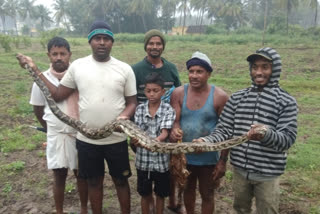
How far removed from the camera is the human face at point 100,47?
3.37 metres

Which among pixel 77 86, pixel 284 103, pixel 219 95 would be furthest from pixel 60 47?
pixel 284 103

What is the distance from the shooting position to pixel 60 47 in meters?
3.61

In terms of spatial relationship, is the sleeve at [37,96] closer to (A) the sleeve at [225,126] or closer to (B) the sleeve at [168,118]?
(B) the sleeve at [168,118]

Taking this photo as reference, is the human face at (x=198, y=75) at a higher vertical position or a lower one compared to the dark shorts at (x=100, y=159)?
higher

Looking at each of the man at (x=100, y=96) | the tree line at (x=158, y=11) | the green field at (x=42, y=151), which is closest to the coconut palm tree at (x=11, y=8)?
the tree line at (x=158, y=11)

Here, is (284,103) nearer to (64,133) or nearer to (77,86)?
(77,86)

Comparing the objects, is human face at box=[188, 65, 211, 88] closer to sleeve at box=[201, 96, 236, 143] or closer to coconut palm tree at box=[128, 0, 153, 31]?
sleeve at box=[201, 96, 236, 143]

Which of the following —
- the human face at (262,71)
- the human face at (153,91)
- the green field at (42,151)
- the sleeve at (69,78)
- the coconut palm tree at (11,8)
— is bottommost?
the green field at (42,151)

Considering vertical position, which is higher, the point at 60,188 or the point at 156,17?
the point at 156,17

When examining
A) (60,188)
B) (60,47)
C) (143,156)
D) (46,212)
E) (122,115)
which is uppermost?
(60,47)

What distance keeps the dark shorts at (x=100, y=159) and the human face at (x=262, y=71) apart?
6.04 feet

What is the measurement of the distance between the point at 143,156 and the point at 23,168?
3371 mm

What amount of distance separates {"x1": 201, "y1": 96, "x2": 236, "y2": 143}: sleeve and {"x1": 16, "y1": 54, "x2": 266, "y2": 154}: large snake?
0.12m

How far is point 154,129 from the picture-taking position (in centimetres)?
340
